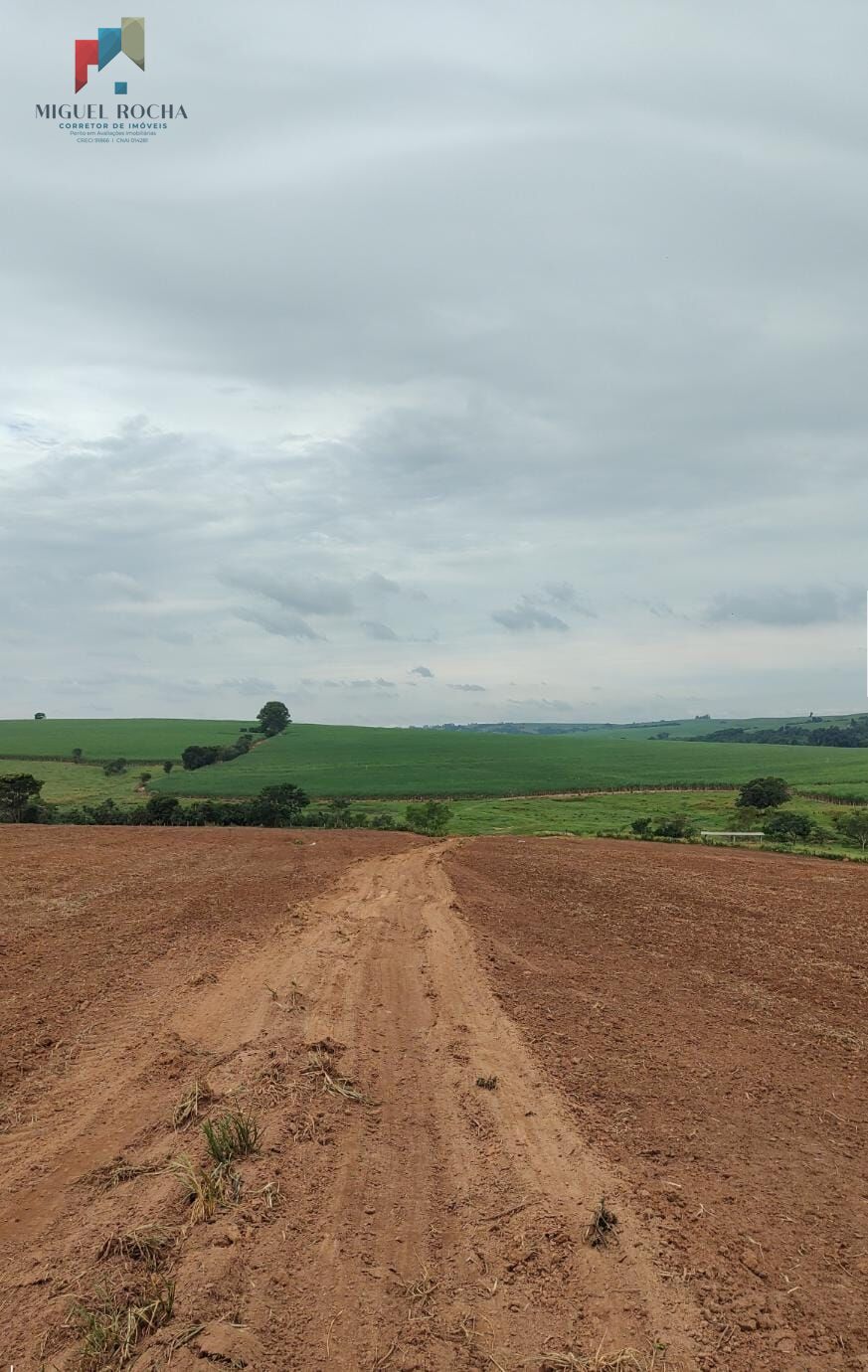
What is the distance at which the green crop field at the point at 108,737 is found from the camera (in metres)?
91.5

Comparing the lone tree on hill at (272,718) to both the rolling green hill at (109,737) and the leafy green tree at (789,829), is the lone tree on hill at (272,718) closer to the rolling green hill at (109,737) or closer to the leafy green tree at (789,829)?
the rolling green hill at (109,737)

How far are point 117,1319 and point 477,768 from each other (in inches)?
3122

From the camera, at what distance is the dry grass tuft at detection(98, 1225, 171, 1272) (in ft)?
14.6

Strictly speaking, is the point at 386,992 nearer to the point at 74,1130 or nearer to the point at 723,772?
the point at 74,1130

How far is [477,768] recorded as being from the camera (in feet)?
272

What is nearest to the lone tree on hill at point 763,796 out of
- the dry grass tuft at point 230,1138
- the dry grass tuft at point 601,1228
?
the dry grass tuft at point 601,1228

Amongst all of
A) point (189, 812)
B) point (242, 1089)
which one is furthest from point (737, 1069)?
point (189, 812)

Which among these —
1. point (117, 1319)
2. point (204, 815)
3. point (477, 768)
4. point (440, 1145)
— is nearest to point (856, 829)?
point (204, 815)

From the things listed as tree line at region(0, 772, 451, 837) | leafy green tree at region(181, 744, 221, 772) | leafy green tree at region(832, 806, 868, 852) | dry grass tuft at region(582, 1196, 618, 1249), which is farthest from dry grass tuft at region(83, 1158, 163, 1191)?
leafy green tree at region(181, 744, 221, 772)

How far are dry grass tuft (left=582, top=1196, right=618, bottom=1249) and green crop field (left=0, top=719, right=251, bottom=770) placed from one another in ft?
288

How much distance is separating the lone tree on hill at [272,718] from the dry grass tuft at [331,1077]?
115 metres

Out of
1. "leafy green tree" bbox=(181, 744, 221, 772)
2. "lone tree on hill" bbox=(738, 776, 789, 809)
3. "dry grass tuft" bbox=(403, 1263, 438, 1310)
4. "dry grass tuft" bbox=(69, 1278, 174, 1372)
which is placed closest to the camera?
"dry grass tuft" bbox=(69, 1278, 174, 1372)

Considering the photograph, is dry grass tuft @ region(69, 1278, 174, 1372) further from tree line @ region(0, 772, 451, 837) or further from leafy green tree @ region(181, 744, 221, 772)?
leafy green tree @ region(181, 744, 221, 772)

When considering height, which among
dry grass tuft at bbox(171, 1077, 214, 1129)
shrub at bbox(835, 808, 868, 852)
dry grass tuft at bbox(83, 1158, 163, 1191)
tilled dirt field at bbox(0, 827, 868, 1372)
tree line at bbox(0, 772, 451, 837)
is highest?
dry grass tuft at bbox(171, 1077, 214, 1129)
